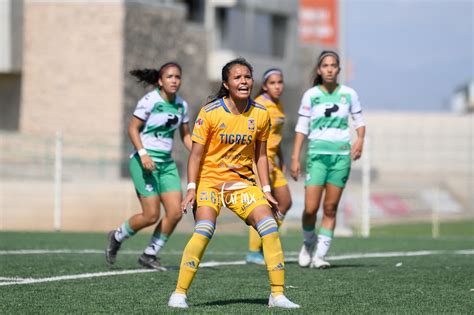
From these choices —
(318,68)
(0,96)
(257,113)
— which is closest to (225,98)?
(257,113)

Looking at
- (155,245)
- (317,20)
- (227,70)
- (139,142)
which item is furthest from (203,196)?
(317,20)

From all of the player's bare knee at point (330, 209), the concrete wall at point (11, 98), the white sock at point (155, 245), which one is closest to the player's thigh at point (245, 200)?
the white sock at point (155, 245)

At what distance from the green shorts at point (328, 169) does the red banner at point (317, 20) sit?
43156mm

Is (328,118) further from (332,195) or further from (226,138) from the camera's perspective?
(226,138)

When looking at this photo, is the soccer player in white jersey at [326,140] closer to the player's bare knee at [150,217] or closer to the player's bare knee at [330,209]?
the player's bare knee at [330,209]

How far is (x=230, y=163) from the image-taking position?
27.2 ft

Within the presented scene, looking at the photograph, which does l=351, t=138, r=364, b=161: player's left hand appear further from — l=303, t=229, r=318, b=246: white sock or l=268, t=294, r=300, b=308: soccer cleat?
l=268, t=294, r=300, b=308: soccer cleat

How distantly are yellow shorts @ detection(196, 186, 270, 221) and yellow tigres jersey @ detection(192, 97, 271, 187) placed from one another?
0.07 metres

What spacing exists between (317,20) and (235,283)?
152 feet

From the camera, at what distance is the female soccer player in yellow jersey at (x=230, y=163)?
8.00m

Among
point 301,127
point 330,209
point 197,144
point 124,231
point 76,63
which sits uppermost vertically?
point 76,63

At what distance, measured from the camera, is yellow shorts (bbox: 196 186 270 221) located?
814 centimetres

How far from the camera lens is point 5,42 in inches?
1421

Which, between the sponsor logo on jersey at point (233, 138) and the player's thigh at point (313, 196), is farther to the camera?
the player's thigh at point (313, 196)
